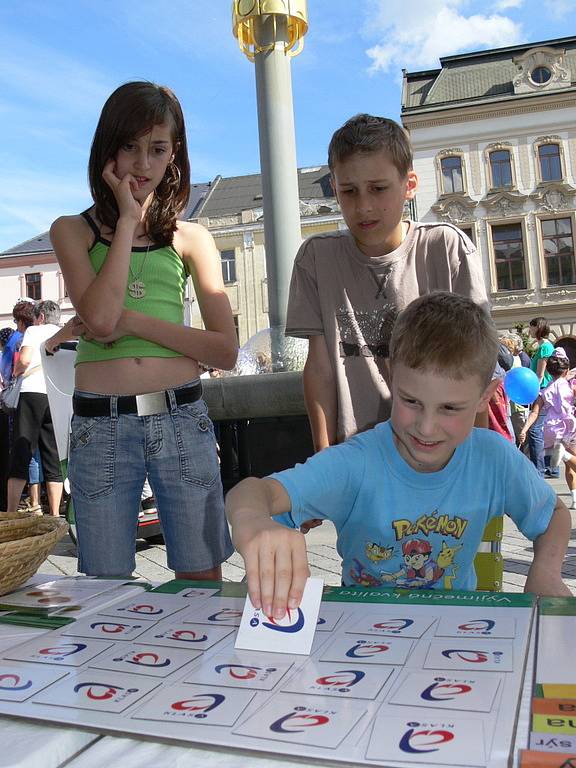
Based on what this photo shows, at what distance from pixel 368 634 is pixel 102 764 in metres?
0.38

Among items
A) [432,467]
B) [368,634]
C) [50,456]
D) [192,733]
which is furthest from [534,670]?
[50,456]

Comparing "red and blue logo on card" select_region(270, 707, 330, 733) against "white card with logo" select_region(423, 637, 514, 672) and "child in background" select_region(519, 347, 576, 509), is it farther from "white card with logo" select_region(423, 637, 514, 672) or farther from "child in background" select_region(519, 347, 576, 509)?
"child in background" select_region(519, 347, 576, 509)

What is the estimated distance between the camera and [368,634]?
0.94 metres

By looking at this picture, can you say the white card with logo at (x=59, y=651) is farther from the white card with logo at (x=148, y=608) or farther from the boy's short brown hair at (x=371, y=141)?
the boy's short brown hair at (x=371, y=141)

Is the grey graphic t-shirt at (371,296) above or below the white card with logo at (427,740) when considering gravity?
above

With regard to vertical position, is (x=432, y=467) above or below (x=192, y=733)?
above

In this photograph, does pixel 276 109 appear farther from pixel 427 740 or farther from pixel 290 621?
pixel 427 740

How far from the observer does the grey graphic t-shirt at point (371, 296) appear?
193cm

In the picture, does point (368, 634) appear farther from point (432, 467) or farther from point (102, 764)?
point (432, 467)

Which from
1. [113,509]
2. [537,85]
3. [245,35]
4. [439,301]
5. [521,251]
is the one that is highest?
[537,85]

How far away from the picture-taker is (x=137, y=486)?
1708 millimetres

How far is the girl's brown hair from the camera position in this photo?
5.90ft

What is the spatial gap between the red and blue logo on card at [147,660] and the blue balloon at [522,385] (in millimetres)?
6176

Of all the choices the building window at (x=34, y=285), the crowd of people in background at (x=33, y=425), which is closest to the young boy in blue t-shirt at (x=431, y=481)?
the crowd of people in background at (x=33, y=425)
